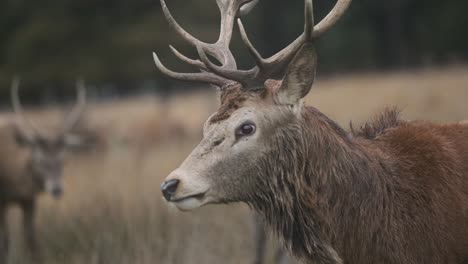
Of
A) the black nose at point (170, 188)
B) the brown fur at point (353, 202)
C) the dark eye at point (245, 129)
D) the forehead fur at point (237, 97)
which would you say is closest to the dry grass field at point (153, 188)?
the brown fur at point (353, 202)

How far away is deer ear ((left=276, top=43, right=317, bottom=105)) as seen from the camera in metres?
4.47

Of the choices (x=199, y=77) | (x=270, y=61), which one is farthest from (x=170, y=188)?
(x=270, y=61)

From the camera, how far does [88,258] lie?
25.6 feet

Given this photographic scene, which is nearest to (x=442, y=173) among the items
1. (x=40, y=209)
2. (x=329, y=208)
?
(x=329, y=208)

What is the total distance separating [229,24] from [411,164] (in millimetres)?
1572

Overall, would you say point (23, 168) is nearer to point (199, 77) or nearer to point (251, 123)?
point (199, 77)

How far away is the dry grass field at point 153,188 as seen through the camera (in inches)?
307

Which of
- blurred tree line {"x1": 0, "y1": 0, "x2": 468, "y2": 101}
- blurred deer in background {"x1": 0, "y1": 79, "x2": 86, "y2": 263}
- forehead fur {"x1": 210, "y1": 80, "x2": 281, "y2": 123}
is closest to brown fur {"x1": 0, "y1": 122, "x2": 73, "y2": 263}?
blurred deer in background {"x1": 0, "y1": 79, "x2": 86, "y2": 263}

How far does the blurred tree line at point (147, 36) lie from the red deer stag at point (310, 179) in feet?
79.1

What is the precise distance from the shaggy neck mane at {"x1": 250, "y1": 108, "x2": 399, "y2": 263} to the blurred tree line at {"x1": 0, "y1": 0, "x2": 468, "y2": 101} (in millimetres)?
24127

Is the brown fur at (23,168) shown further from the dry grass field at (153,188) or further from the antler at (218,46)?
the antler at (218,46)

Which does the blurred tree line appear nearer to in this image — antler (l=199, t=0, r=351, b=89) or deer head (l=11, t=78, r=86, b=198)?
deer head (l=11, t=78, r=86, b=198)

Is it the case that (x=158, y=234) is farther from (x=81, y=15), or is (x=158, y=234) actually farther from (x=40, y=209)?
(x=81, y=15)

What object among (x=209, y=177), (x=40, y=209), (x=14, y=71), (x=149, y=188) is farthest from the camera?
(x=14, y=71)
